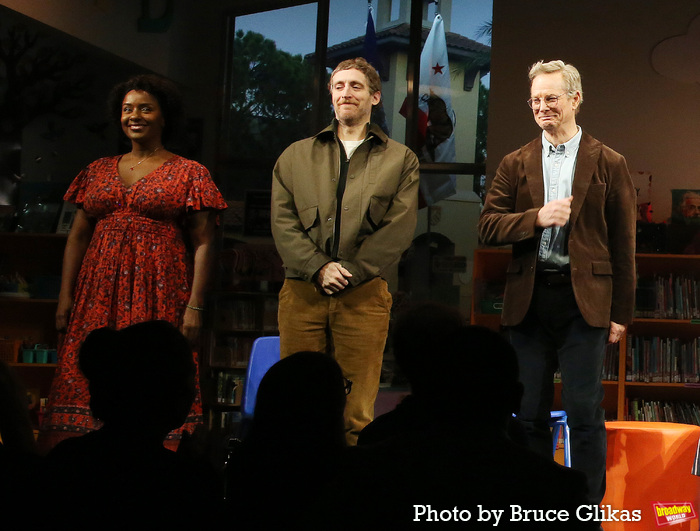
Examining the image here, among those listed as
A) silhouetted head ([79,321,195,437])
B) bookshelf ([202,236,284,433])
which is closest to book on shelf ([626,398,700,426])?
bookshelf ([202,236,284,433])

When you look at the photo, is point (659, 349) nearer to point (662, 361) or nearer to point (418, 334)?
point (662, 361)

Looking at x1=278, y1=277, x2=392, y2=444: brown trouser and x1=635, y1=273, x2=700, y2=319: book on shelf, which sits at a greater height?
x1=635, y1=273, x2=700, y2=319: book on shelf

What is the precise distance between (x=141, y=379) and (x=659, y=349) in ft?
13.5

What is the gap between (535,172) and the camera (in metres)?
2.86

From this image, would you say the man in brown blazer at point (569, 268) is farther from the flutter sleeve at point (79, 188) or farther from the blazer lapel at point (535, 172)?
the flutter sleeve at point (79, 188)

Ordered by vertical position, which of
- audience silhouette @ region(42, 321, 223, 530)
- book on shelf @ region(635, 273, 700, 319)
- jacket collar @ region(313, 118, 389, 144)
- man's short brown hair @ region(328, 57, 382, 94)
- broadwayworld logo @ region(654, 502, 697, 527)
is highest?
man's short brown hair @ region(328, 57, 382, 94)

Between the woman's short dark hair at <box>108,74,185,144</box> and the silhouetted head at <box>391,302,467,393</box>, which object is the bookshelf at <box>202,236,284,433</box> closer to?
the woman's short dark hair at <box>108,74,185,144</box>

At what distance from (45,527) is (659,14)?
5.30 metres

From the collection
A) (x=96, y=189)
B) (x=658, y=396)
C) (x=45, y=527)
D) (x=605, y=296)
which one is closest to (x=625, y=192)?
(x=605, y=296)

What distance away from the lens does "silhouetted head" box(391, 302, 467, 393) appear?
189 cm

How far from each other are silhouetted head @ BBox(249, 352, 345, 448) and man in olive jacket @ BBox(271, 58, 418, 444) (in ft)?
3.88

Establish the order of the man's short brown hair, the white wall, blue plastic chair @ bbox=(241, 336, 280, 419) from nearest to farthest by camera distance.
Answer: the man's short brown hair, blue plastic chair @ bbox=(241, 336, 280, 419), the white wall

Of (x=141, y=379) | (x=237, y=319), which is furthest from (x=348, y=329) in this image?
(x=237, y=319)

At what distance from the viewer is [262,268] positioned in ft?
19.9
